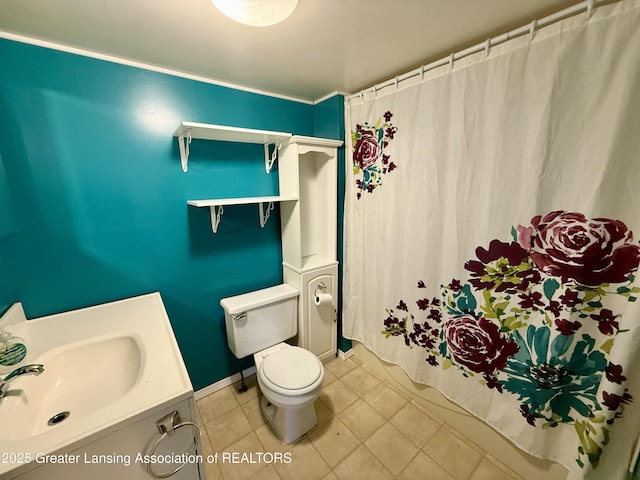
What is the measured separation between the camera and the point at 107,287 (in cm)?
136

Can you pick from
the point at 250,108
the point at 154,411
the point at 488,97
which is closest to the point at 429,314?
the point at 488,97

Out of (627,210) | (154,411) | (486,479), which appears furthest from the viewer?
(486,479)

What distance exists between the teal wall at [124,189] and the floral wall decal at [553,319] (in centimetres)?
132

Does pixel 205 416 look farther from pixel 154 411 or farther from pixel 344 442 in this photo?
pixel 154 411

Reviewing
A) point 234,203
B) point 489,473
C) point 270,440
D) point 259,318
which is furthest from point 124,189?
point 489,473

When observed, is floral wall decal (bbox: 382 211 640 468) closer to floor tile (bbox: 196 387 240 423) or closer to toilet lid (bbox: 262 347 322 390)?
toilet lid (bbox: 262 347 322 390)

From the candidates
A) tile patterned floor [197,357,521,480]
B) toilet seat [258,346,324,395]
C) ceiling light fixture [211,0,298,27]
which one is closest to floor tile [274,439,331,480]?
tile patterned floor [197,357,521,480]

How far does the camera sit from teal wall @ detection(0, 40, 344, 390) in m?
1.13

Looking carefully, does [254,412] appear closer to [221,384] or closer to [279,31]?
[221,384]

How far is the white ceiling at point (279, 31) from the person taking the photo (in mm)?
927

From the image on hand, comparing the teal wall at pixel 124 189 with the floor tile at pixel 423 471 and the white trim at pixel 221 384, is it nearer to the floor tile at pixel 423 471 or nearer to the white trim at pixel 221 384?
the white trim at pixel 221 384

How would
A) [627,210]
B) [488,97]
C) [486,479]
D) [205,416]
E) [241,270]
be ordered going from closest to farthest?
1. [627,210]
2. [488,97]
3. [486,479]
4. [205,416]
5. [241,270]

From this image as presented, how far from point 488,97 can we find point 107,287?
6.93 ft

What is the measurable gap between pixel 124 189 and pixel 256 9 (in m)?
1.12
